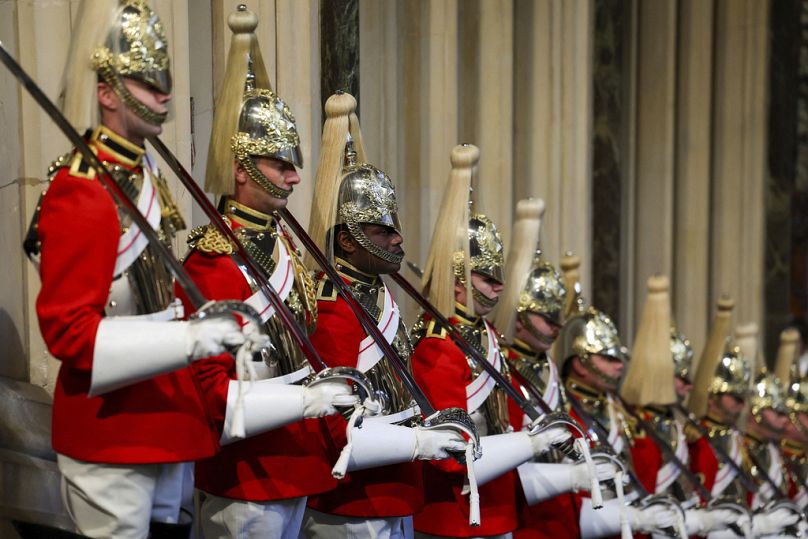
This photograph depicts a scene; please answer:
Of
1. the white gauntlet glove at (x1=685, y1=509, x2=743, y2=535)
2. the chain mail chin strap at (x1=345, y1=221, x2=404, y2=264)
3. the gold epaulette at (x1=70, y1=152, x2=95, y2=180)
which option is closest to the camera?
the gold epaulette at (x1=70, y1=152, x2=95, y2=180)

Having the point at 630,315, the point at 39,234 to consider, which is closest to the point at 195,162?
the point at 39,234

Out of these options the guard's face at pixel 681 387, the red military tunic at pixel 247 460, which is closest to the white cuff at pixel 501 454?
the red military tunic at pixel 247 460

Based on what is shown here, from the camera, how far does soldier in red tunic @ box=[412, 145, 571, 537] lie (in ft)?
14.9

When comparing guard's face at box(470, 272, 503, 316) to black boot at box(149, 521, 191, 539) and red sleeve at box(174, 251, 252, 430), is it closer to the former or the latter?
red sleeve at box(174, 251, 252, 430)

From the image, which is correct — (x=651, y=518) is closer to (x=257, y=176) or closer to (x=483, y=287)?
(x=483, y=287)

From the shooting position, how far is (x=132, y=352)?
3195 millimetres

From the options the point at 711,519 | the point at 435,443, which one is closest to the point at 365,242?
the point at 435,443

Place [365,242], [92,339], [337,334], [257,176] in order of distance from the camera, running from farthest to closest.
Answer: [365,242]
[337,334]
[257,176]
[92,339]

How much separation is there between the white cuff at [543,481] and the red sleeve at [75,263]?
1.94 metres

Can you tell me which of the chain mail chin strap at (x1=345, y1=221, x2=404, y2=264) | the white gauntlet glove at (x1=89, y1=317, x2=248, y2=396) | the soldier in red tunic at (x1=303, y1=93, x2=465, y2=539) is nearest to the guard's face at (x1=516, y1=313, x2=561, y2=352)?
the soldier in red tunic at (x1=303, y1=93, x2=465, y2=539)

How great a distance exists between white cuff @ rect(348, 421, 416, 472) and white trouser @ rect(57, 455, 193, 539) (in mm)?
672

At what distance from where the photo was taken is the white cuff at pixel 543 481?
486 centimetres

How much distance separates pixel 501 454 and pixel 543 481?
0.43 meters

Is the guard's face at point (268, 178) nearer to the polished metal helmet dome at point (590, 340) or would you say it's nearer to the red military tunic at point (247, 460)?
the red military tunic at point (247, 460)
